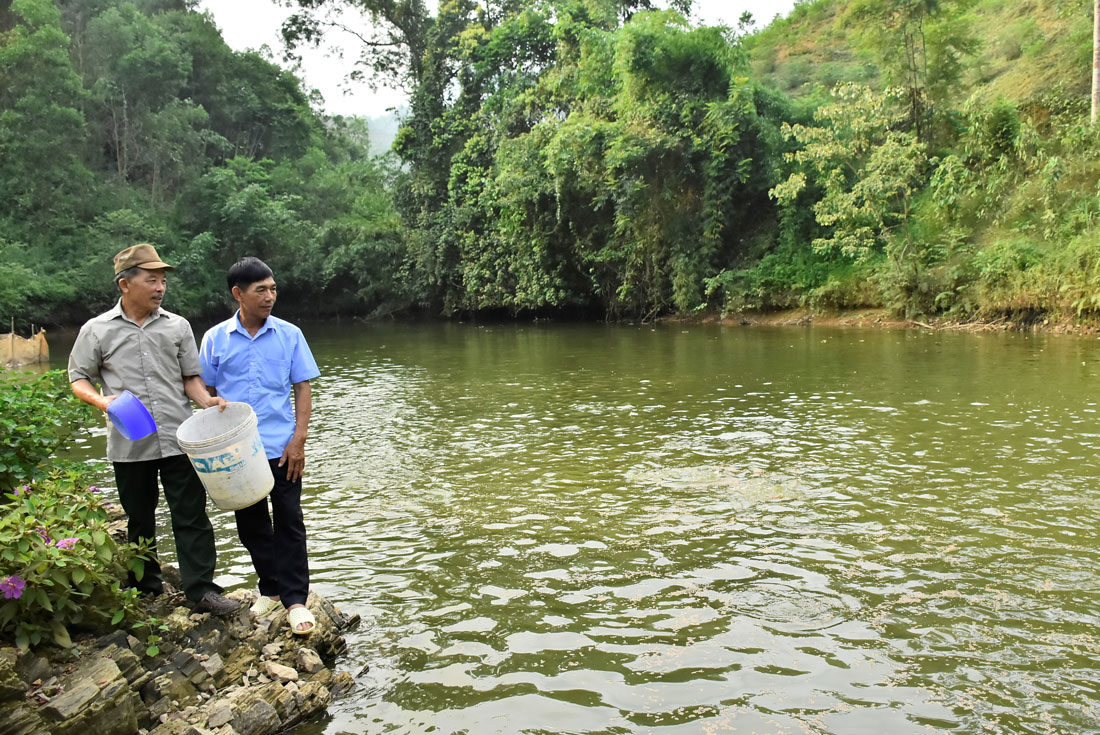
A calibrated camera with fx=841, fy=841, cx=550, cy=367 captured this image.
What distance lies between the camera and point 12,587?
124 inches

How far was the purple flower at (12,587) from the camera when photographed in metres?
3.12

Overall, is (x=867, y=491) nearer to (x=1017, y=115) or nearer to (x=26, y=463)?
(x=26, y=463)

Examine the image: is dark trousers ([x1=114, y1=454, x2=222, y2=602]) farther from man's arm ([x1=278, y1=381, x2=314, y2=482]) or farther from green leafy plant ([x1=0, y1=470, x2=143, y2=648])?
→ man's arm ([x1=278, y1=381, x2=314, y2=482])

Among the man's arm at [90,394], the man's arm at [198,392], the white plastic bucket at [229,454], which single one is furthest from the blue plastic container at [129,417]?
the man's arm at [198,392]

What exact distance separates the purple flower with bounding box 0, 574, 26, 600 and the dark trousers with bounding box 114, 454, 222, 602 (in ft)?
2.82

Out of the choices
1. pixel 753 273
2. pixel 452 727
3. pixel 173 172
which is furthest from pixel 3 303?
pixel 452 727

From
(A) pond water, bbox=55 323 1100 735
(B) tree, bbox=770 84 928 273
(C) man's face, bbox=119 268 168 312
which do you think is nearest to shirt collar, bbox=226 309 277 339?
(C) man's face, bbox=119 268 168 312

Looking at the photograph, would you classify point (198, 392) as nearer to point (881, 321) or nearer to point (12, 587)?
point (12, 587)

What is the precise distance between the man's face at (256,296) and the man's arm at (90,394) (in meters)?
0.73

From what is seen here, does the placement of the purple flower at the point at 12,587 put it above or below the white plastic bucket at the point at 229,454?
below

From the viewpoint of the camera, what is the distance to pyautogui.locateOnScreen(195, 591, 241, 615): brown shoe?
4059mm

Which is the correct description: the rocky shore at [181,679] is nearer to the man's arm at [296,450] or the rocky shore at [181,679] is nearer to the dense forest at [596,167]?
the man's arm at [296,450]

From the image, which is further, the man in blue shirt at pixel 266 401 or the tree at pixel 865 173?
the tree at pixel 865 173

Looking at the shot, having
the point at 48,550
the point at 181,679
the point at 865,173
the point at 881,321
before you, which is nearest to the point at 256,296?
the point at 48,550
